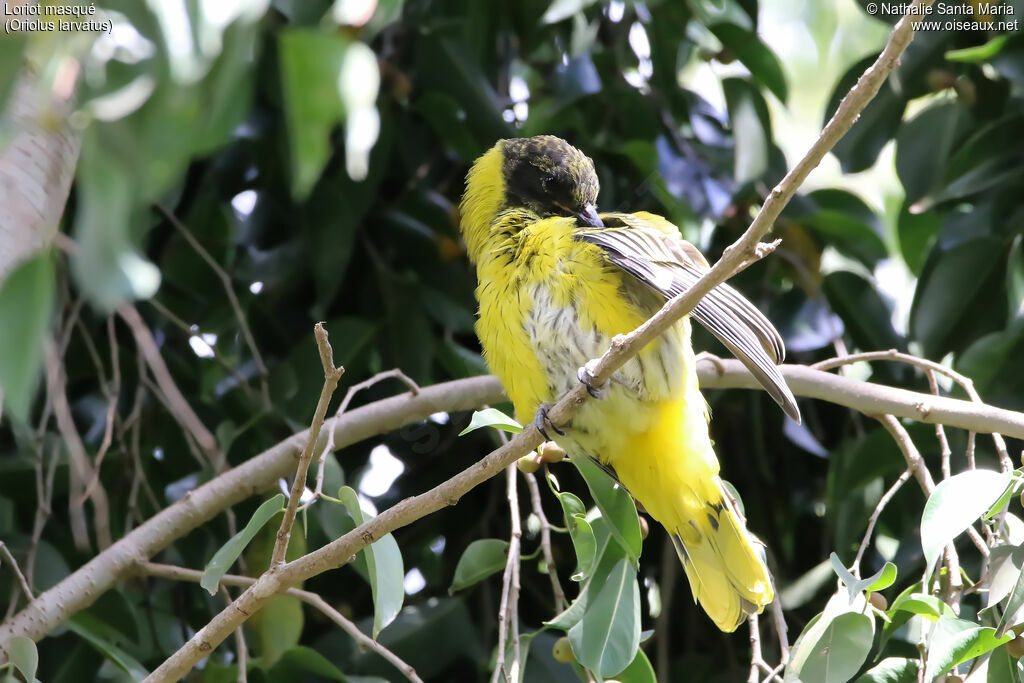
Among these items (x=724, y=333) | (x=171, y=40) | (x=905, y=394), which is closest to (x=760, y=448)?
(x=905, y=394)

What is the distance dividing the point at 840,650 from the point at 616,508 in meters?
0.47

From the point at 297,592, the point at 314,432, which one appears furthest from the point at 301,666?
the point at 314,432

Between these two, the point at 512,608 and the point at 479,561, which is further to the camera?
the point at 479,561

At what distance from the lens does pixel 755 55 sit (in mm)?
3309

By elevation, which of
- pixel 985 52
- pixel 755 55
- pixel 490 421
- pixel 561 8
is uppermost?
pixel 985 52

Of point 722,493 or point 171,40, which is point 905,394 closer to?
point 722,493

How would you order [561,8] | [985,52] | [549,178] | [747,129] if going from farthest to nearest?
[747,129] < [561,8] < [549,178] < [985,52]

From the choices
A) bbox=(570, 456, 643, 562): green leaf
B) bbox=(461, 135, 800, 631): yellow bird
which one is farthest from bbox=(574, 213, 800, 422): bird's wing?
bbox=(570, 456, 643, 562): green leaf

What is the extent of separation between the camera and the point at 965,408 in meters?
2.13

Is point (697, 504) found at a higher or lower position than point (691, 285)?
lower

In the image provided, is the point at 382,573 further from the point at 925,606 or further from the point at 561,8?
the point at 561,8

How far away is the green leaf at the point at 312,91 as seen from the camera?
1037 millimetres

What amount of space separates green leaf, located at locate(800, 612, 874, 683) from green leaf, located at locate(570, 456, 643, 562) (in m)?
0.36

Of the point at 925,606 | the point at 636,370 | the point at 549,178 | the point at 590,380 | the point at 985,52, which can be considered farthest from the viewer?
the point at 549,178
